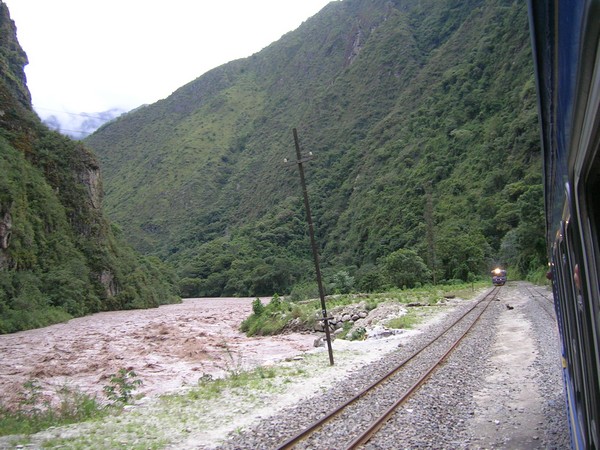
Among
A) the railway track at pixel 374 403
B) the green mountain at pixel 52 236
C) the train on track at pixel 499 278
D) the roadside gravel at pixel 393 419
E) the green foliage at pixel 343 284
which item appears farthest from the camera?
the green foliage at pixel 343 284

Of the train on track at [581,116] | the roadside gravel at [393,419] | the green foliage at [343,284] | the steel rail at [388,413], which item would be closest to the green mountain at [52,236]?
the green foliage at [343,284]

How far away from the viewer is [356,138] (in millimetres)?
140500

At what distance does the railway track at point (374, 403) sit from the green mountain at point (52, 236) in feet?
117

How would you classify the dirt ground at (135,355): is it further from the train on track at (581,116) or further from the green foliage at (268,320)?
the train on track at (581,116)

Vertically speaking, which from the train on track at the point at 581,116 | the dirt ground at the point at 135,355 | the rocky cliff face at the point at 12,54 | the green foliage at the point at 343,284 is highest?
the rocky cliff face at the point at 12,54

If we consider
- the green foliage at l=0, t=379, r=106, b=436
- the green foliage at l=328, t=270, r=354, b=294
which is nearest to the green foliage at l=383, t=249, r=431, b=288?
the green foliage at l=328, t=270, r=354, b=294

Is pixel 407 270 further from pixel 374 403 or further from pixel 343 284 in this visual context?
pixel 374 403

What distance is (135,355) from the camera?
75.6 feet

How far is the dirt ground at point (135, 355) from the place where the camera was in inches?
678

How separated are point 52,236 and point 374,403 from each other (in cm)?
5321

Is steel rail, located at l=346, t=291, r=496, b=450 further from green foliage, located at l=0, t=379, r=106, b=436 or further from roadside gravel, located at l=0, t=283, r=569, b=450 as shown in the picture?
green foliage, located at l=0, t=379, r=106, b=436

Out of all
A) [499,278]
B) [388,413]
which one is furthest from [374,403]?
[499,278]

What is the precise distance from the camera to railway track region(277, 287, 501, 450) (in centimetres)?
671

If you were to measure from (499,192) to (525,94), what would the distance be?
20773mm
